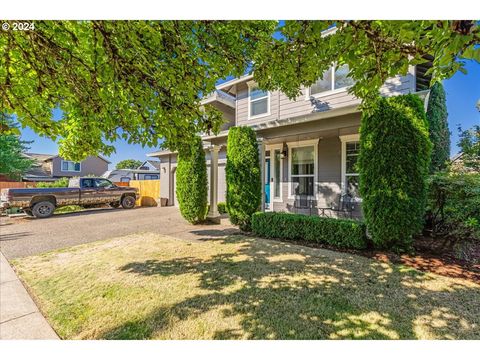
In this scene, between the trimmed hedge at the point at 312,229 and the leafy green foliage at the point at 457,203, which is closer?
the leafy green foliage at the point at 457,203

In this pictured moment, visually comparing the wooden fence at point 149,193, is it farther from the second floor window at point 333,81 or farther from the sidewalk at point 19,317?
the sidewalk at point 19,317

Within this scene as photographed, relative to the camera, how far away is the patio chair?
6.45 meters

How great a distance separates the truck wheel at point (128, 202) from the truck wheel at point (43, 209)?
298 cm

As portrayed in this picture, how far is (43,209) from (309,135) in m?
11.0

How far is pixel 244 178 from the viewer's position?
623cm

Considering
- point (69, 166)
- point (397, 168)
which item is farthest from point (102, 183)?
point (69, 166)

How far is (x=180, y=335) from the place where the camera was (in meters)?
2.11

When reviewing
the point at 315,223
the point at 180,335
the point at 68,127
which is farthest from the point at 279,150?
the point at 180,335

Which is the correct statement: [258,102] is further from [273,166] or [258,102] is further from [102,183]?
[102,183]

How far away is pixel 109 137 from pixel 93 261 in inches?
96.0

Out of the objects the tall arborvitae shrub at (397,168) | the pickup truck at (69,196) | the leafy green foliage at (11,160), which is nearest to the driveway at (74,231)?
the pickup truck at (69,196)

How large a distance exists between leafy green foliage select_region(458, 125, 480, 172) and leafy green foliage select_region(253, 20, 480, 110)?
19.3 feet

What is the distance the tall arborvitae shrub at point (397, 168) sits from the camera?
13.1ft

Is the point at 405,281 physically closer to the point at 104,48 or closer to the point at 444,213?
the point at 444,213
